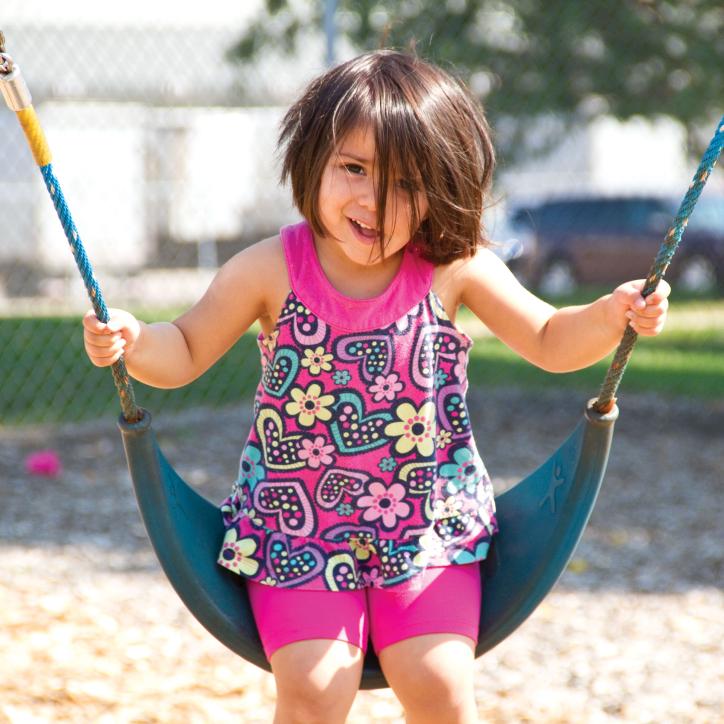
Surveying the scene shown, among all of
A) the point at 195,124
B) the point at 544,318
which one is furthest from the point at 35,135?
the point at 195,124

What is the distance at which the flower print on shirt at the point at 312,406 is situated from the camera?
2.12 meters

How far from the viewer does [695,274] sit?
13.3 m

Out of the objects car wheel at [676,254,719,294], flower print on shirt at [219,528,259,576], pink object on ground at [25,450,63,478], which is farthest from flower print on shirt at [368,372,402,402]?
car wheel at [676,254,719,294]

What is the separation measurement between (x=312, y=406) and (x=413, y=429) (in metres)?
0.19

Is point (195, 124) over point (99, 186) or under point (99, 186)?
over

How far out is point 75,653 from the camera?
3.05 metres

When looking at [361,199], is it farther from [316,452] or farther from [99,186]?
[99,186]

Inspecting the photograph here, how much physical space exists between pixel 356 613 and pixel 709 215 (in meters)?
12.2

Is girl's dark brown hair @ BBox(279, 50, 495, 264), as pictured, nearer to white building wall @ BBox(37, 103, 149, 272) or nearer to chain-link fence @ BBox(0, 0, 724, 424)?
chain-link fence @ BBox(0, 0, 724, 424)

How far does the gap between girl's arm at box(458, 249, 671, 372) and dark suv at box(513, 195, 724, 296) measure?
10.5 meters

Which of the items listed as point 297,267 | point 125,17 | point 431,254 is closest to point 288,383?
point 297,267

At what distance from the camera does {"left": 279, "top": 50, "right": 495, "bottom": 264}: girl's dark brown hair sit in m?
2.03

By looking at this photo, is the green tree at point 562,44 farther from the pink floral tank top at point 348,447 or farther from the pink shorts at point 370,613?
the pink shorts at point 370,613

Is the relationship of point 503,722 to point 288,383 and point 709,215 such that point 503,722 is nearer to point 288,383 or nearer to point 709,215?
point 288,383
